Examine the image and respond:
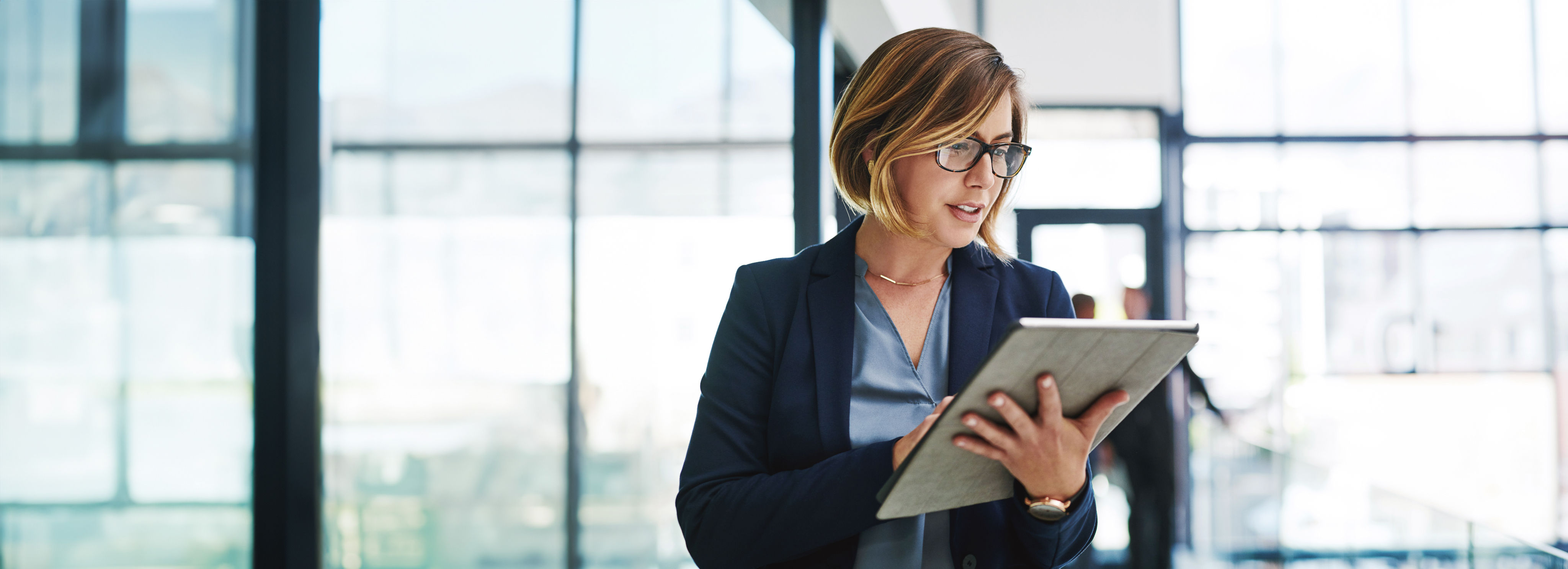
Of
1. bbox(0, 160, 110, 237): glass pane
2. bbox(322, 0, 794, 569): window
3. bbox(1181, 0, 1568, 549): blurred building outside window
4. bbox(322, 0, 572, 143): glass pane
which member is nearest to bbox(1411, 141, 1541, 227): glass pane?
bbox(1181, 0, 1568, 549): blurred building outside window

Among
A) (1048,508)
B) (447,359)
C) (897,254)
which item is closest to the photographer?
(1048,508)

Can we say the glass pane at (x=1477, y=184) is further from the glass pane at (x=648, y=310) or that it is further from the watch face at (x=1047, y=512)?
the watch face at (x=1047, y=512)

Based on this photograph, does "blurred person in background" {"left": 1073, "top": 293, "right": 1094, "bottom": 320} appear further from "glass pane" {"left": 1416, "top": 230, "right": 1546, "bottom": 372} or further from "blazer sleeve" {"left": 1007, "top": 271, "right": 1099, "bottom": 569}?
"blazer sleeve" {"left": 1007, "top": 271, "right": 1099, "bottom": 569}

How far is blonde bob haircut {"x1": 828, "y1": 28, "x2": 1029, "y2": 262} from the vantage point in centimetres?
95

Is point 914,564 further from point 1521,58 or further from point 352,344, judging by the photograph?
point 1521,58

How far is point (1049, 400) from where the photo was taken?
762mm

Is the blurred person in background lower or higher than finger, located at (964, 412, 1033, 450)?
higher

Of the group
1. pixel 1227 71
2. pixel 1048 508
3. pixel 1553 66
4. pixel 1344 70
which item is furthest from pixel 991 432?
pixel 1553 66

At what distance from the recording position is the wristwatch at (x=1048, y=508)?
0.86 m

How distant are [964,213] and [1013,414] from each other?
1.03 ft

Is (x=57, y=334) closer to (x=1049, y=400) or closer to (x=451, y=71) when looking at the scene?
(x=1049, y=400)

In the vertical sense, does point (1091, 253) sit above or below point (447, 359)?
above

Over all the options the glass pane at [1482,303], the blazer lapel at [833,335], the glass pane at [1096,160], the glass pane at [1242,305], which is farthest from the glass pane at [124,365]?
the glass pane at [1482,303]

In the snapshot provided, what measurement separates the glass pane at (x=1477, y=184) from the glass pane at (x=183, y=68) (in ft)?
22.5
